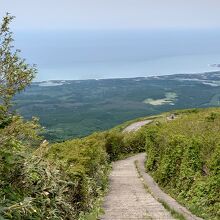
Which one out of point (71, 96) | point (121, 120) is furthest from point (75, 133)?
point (71, 96)

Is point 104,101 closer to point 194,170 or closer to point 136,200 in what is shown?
point 194,170

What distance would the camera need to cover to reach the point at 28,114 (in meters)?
125

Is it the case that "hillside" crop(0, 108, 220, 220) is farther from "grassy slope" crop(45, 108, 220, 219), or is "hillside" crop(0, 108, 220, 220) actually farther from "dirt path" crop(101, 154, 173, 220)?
"dirt path" crop(101, 154, 173, 220)

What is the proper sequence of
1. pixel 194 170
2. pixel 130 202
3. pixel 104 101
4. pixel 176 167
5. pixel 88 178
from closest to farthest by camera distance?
1. pixel 88 178
2. pixel 130 202
3. pixel 194 170
4. pixel 176 167
5. pixel 104 101

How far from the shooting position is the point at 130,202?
42.0 feet

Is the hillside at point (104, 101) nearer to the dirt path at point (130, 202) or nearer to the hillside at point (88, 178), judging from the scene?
the dirt path at point (130, 202)

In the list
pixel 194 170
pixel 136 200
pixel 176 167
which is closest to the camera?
pixel 136 200

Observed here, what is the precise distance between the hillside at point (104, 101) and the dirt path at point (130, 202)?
260 ft

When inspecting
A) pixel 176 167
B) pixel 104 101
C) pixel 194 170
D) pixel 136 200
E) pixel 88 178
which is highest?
pixel 88 178

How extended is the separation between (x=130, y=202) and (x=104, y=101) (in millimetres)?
140093

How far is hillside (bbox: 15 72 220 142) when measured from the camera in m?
118

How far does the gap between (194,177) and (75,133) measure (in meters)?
88.9

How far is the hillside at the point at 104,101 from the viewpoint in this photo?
118 metres

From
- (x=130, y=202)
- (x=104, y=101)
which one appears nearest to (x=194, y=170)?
(x=130, y=202)
